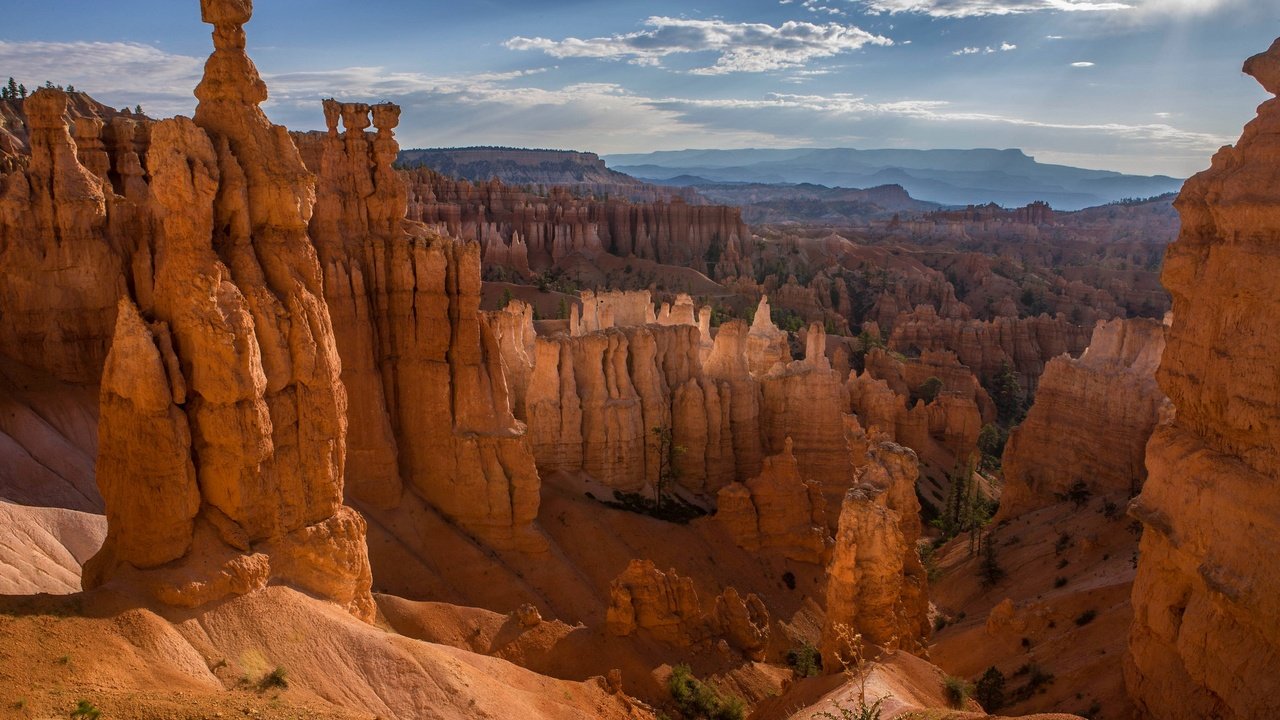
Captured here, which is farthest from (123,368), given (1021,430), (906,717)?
(1021,430)

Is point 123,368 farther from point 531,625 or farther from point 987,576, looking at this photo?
point 987,576

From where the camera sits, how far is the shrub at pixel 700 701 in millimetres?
18422

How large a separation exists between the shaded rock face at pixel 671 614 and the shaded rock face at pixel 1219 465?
926 centimetres

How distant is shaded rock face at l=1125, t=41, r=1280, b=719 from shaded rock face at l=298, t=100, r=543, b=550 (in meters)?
14.8

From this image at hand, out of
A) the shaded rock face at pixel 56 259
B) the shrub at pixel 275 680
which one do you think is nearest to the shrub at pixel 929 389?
the shaded rock face at pixel 56 259

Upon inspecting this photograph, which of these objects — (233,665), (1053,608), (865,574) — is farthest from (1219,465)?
(233,665)

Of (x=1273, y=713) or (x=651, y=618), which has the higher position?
(x=1273, y=713)

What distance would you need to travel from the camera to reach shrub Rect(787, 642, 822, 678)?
844 inches

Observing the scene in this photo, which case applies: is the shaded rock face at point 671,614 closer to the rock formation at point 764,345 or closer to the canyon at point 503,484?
the canyon at point 503,484

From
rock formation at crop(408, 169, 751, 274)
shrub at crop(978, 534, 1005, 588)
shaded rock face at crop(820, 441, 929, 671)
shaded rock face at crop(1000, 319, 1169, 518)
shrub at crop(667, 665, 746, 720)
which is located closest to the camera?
shrub at crop(667, 665, 746, 720)


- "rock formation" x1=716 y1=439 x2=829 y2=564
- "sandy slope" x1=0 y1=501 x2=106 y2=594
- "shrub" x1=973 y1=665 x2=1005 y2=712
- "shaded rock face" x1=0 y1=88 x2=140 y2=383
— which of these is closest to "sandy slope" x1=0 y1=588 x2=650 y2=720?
"sandy slope" x1=0 y1=501 x2=106 y2=594

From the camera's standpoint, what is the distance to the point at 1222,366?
43.8 ft

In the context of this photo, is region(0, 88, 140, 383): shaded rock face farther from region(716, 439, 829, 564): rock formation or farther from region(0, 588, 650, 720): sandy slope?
region(716, 439, 829, 564): rock formation

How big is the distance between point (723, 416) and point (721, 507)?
4896 mm
